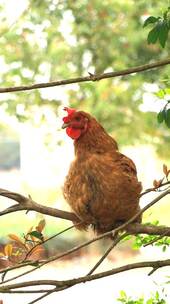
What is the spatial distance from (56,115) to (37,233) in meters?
2.12

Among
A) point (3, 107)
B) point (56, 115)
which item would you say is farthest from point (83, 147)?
point (56, 115)

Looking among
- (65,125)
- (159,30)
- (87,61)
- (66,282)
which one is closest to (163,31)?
(159,30)

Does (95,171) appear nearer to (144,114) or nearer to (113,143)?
(113,143)

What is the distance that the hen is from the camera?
0.75m

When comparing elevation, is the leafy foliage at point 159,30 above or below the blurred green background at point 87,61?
below

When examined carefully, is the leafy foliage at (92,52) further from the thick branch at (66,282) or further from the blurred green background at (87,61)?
the thick branch at (66,282)

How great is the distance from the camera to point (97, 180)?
0.76m

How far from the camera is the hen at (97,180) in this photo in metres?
0.75

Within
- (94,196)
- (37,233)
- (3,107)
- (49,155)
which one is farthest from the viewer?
(49,155)

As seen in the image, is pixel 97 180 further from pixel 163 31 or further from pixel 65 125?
pixel 163 31

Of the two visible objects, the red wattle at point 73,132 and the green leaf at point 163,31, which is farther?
the red wattle at point 73,132

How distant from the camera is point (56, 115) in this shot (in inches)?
108

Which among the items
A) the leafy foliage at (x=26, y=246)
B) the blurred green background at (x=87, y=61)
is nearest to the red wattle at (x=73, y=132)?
the leafy foliage at (x=26, y=246)

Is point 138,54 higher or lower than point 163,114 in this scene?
higher
